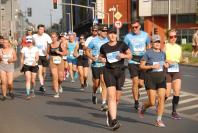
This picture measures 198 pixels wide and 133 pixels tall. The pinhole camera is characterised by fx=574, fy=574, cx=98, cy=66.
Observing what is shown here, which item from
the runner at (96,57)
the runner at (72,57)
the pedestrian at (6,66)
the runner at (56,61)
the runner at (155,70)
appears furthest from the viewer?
the runner at (72,57)

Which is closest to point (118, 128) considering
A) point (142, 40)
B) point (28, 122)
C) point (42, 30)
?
point (28, 122)

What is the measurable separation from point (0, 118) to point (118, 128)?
2.92 meters

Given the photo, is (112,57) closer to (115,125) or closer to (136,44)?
(115,125)

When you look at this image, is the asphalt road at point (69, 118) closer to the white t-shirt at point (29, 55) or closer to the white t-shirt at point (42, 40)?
the white t-shirt at point (29, 55)

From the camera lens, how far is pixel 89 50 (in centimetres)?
1268

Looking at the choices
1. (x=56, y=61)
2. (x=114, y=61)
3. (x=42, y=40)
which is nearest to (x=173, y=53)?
(x=114, y=61)

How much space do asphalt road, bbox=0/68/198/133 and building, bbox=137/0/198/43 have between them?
63.1m

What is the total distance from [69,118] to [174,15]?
73812 millimetres

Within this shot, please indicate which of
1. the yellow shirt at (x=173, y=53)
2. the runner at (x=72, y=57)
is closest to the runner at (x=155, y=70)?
the yellow shirt at (x=173, y=53)

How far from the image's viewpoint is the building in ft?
262

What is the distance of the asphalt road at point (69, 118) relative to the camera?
9.80m

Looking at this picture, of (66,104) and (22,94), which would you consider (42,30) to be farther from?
(66,104)

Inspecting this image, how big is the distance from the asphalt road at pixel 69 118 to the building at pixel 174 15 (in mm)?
63057

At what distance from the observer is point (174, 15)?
83625mm
